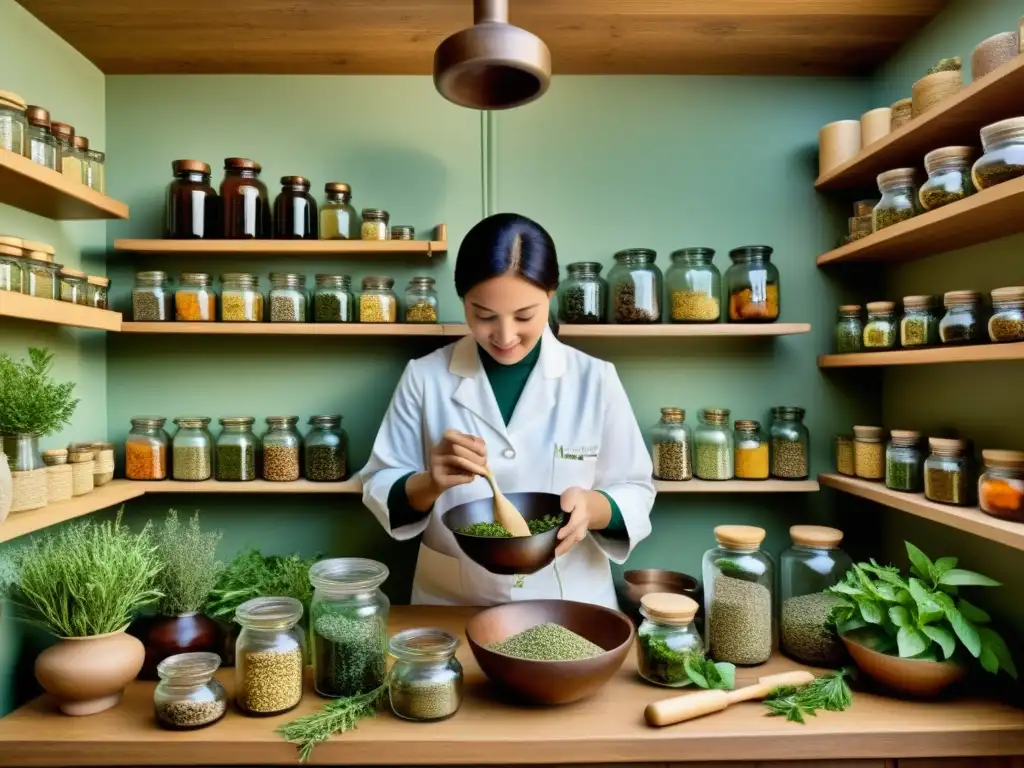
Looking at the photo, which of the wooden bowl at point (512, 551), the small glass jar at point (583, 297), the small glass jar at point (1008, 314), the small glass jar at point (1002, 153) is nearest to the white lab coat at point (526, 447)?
the small glass jar at point (583, 297)

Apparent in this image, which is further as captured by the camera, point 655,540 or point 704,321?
point 655,540

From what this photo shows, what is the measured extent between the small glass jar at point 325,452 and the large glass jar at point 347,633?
0.65m

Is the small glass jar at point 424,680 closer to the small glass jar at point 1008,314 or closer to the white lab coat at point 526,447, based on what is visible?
the white lab coat at point 526,447

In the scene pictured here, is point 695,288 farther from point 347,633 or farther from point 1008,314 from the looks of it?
point 347,633

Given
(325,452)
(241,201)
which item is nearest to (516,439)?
(325,452)

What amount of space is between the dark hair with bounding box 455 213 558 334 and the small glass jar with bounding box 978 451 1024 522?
97 centimetres

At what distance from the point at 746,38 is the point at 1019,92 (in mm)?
780

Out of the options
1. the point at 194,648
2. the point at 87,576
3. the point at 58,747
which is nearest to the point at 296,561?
the point at 194,648

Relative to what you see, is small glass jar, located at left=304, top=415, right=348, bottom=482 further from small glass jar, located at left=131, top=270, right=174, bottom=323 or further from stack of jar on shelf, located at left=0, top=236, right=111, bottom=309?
stack of jar on shelf, located at left=0, top=236, right=111, bottom=309

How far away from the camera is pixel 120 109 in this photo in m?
2.05

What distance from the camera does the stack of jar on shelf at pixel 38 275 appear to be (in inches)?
52.5

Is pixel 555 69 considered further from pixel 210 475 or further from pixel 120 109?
pixel 210 475

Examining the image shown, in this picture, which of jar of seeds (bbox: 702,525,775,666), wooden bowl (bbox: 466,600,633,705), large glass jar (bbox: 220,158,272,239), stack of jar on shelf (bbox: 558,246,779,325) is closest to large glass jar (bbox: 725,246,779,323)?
stack of jar on shelf (bbox: 558,246,779,325)

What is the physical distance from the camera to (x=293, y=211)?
6.12 feet
